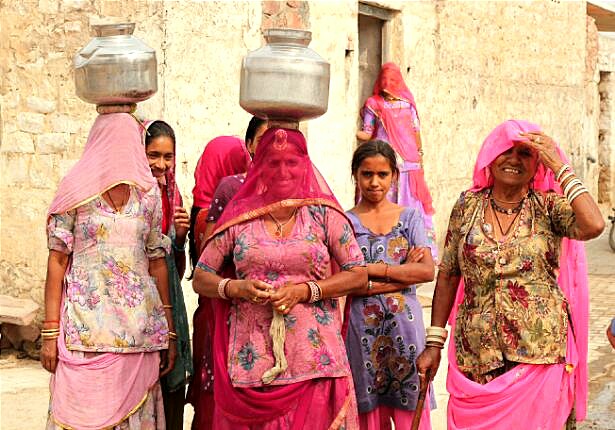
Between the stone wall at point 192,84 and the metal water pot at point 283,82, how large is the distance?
8.00ft

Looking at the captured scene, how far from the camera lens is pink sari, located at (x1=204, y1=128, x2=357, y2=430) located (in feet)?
12.5

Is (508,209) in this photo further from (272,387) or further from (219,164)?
(219,164)

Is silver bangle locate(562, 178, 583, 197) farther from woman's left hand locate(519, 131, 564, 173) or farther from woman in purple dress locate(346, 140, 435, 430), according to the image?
woman in purple dress locate(346, 140, 435, 430)

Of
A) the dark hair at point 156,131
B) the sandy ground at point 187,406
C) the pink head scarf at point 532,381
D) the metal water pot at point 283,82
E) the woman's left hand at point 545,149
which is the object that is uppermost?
the metal water pot at point 283,82

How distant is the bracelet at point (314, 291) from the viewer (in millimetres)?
3826

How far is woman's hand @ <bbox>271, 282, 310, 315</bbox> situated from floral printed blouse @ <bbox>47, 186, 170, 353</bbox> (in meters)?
0.69

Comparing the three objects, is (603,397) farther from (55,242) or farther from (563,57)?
(563,57)

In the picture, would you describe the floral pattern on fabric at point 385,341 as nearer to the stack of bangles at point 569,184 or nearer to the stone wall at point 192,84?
the stack of bangles at point 569,184

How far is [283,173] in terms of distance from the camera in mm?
3914

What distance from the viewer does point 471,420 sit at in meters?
4.14

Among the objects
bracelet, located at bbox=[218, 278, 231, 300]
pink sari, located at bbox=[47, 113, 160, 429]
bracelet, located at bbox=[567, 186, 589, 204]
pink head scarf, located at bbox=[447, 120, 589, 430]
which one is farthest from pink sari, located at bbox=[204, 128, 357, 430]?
bracelet, located at bbox=[567, 186, 589, 204]

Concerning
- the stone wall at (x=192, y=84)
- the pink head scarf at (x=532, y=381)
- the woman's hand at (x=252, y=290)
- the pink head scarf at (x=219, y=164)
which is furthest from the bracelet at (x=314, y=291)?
the stone wall at (x=192, y=84)

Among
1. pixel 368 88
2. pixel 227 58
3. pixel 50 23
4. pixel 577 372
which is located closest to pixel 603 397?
pixel 577 372

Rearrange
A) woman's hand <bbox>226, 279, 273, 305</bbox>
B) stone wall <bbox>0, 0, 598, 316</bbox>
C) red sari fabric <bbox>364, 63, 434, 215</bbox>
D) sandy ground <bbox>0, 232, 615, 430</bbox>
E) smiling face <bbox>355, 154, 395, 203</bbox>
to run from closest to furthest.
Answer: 1. woman's hand <bbox>226, 279, 273, 305</bbox>
2. smiling face <bbox>355, 154, 395, 203</bbox>
3. sandy ground <bbox>0, 232, 615, 430</bbox>
4. stone wall <bbox>0, 0, 598, 316</bbox>
5. red sari fabric <bbox>364, 63, 434, 215</bbox>
